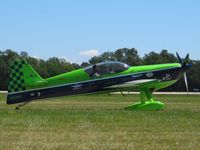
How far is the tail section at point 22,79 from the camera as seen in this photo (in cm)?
1927

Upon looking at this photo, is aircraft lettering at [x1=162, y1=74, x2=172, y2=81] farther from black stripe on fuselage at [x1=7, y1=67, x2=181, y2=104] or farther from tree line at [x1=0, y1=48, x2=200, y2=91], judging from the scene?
tree line at [x1=0, y1=48, x2=200, y2=91]

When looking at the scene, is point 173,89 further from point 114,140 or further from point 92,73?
point 114,140

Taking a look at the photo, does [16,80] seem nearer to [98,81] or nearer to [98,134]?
[98,81]

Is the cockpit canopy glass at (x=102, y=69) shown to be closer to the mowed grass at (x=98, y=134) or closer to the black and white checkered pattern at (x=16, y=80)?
the black and white checkered pattern at (x=16, y=80)

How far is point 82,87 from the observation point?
19547 mm

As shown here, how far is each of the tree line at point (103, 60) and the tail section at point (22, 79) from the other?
6895 centimetres

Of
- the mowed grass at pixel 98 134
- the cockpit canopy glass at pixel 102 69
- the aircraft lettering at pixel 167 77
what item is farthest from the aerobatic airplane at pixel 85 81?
the mowed grass at pixel 98 134

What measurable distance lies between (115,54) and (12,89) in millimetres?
104221

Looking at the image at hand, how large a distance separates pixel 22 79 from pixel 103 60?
280ft

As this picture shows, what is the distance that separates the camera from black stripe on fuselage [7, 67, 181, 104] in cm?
1931

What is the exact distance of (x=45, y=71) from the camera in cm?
10756

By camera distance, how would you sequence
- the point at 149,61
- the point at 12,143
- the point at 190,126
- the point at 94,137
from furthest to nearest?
the point at 149,61, the point at 190,126, the point at 94,137, the point at 12,143

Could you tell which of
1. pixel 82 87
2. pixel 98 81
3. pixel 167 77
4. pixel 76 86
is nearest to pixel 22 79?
pixel 76 86

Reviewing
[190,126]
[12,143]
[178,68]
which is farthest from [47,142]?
[178,68]
